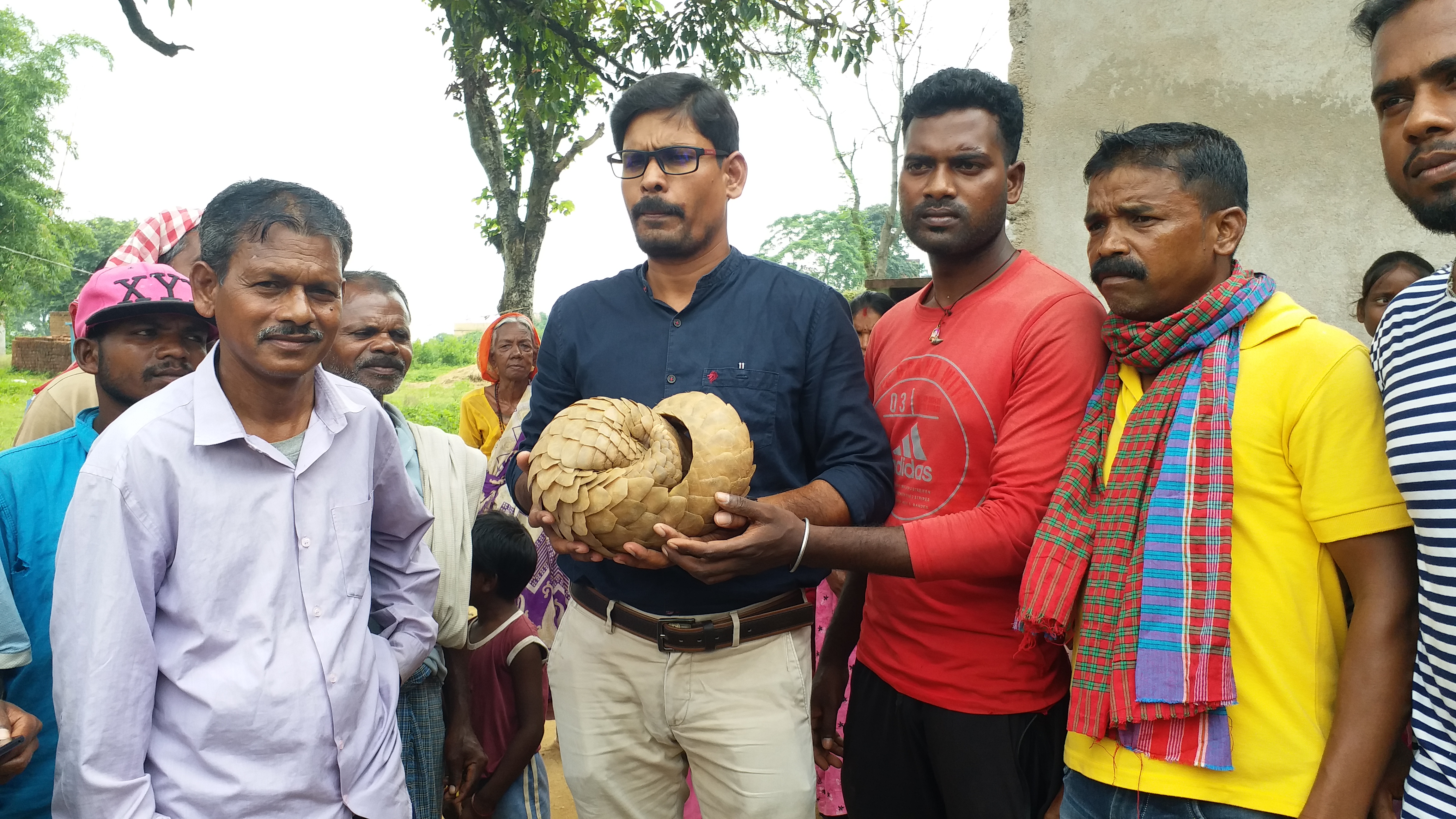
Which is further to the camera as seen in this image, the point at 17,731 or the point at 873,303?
the point at 873,303

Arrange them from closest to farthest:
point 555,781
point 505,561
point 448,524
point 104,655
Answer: point 104,655, point 448,524, point 505,561, point 555,781

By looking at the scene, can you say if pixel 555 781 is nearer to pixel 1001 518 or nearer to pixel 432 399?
pixel 1001 518

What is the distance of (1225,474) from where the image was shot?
1.78 metres

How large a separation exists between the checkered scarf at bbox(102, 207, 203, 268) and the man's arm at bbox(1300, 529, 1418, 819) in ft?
12.7

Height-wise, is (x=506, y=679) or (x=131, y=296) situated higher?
(x=131, y=296)

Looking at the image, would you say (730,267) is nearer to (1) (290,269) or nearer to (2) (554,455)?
(2) (554,455)

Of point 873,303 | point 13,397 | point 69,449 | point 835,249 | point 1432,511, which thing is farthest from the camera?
point 835,249

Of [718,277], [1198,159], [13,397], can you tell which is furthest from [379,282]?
[13,397]

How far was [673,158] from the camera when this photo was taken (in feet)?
8.05

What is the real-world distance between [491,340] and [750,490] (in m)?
3.88

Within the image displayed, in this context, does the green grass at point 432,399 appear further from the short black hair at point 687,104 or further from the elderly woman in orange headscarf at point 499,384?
the short black hair at point 687,104

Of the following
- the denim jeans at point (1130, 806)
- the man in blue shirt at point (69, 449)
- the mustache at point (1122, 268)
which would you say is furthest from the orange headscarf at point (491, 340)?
the denim jeans at point (1130, 806)

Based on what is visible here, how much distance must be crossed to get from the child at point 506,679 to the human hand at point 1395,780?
98.5 inches

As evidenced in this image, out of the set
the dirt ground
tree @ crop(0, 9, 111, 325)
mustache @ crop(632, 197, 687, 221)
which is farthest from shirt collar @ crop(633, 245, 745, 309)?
tree @ crop(0, 9, 111, 325)
